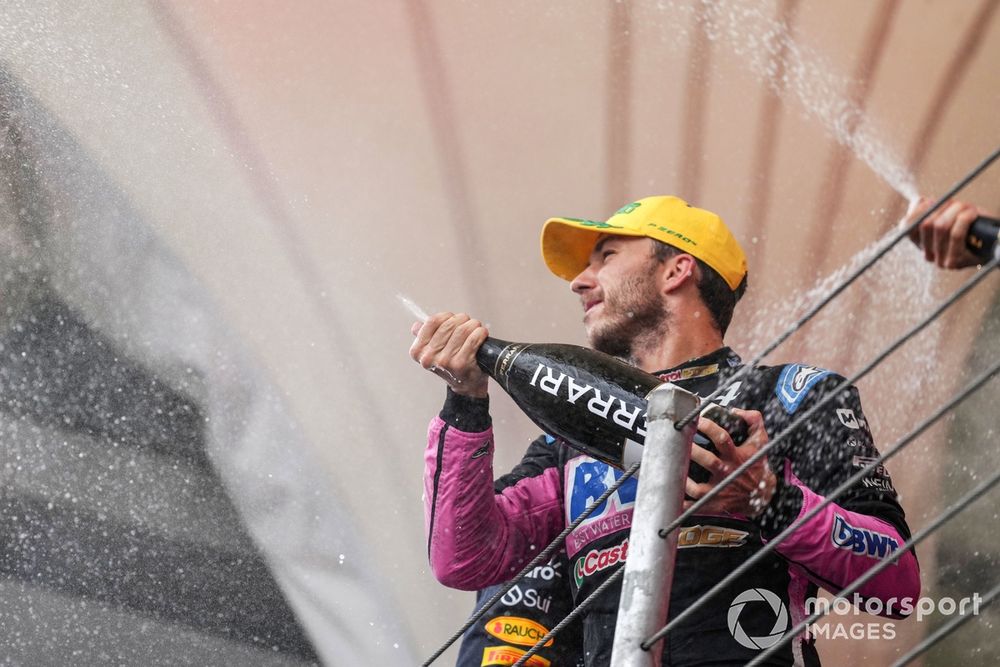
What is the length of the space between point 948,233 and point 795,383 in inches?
23.1

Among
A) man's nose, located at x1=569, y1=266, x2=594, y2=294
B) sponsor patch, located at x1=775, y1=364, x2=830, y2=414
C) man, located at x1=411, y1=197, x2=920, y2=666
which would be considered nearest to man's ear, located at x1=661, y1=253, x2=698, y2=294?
man, located at x1=411, y1=197, x2=920, y2=666

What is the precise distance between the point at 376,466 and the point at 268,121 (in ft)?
3.03

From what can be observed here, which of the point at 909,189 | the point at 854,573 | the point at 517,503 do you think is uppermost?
the point at 909,189

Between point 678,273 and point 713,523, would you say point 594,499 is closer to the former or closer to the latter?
point 713,523

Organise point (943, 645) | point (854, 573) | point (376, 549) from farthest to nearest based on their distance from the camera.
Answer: point (376, 549) → point (943, 645) → point (854, 573)

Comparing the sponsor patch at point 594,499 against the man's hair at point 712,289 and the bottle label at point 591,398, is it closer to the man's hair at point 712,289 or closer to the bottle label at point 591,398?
the bottle label at point 591,398

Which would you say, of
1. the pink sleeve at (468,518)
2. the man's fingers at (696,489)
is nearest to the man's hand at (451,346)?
the pink sleeve at (468,518)

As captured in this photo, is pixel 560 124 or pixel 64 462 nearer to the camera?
pixel 64 462

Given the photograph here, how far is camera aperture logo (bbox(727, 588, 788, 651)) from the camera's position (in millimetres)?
1491

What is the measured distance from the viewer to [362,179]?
10.1 feet

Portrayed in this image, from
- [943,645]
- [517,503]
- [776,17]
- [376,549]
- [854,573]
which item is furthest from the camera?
[776,17]

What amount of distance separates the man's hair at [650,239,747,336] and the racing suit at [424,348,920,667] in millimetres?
160

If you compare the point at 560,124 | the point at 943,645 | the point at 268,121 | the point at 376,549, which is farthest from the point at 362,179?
the point at 943,645

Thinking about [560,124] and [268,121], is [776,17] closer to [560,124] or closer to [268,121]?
[560,124]
